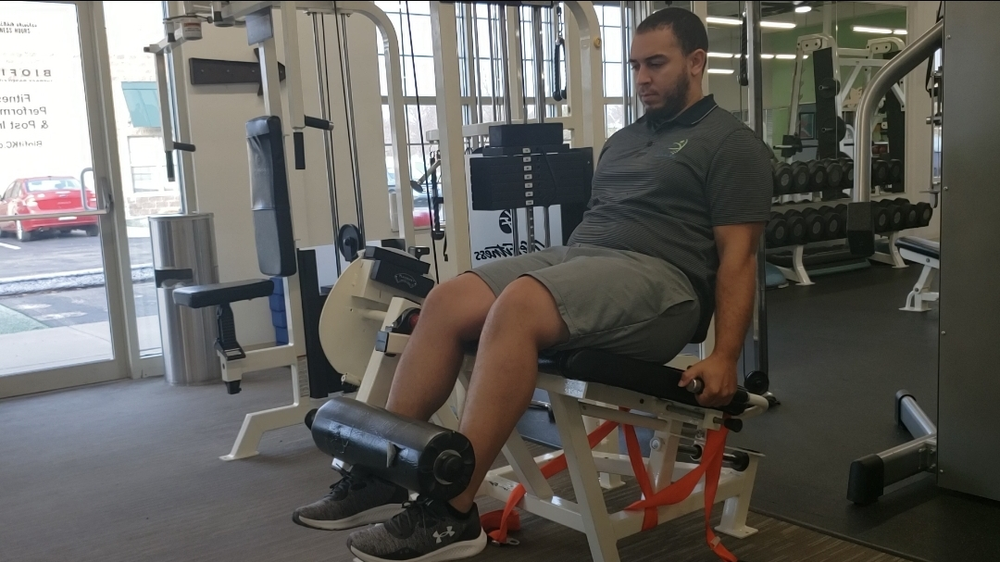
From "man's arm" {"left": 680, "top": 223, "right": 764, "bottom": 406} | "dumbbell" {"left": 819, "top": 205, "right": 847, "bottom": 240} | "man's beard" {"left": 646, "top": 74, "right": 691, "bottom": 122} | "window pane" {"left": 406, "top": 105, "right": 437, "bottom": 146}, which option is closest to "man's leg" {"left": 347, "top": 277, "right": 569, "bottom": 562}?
"man's arm" {"left": 680, "top": 223, "right": 764, "bottom": 406}

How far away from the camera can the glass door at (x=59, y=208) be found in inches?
147


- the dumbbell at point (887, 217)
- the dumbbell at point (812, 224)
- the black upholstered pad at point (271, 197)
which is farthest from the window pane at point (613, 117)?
the black upholstered pad at point (271, 197)

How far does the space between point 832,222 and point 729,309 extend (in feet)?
14.8

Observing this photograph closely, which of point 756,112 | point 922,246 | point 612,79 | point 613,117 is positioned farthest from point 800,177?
point 756,112

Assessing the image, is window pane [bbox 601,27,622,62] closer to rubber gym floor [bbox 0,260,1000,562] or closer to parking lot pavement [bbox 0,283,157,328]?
rubber gym floor [bbox 0,260,1000,562]

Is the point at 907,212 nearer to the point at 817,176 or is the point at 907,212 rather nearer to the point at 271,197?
the point at 817,176

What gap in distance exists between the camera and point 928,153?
25.0 ft

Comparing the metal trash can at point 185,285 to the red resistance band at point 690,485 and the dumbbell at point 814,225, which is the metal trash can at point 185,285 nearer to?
the red resistance band at point 690,485

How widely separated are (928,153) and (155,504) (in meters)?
7.41

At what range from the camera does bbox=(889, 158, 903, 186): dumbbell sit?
20.5 ft

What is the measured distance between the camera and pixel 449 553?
4.72ft

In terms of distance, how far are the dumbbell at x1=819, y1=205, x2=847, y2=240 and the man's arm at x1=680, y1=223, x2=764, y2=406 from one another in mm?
4343

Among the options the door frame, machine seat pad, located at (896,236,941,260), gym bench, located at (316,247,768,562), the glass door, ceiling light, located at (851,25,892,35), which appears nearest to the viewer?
gym bench, located at (316,247,768,562)

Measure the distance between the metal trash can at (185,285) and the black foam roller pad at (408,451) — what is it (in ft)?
8.36
